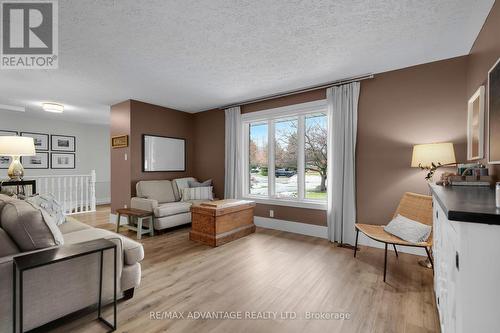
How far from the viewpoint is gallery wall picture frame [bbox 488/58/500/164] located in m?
1.59

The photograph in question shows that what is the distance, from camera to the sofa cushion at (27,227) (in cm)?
153

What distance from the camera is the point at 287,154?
168 inches

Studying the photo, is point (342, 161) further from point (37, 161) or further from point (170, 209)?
point (37, 161)

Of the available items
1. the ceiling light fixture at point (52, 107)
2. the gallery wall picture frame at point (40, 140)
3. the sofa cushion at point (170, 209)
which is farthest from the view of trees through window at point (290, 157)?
the gallery wall picture frame at point (40, 140)

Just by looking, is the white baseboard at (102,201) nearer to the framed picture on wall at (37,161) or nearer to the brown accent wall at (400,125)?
the framed picture on wall at (37,161)

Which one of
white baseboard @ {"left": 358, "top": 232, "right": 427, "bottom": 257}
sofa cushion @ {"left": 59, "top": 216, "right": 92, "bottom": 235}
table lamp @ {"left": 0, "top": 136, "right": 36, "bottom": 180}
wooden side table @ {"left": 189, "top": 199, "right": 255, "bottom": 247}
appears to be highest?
table lamp @ {"left": 0, "top": 136, "right": 36, "bottom": 180}

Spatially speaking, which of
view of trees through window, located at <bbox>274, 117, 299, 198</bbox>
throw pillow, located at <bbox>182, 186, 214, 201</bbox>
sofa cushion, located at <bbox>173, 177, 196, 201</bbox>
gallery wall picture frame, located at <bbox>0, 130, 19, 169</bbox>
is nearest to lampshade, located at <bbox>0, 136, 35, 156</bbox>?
sofa cushion, located at <bbox>173, 177, 196, 201</bbox>

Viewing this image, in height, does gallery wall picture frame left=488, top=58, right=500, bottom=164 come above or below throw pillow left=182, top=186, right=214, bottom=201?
above

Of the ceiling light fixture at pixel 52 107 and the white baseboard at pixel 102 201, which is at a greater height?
the ceiling light fixture at pixel 52 107

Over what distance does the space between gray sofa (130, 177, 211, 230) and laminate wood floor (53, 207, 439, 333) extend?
735 mm

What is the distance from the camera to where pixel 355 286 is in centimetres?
220

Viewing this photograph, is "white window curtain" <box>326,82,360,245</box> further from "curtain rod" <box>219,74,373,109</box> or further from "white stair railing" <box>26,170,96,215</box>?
"white stair railing" <box>26,170,96,215</box>

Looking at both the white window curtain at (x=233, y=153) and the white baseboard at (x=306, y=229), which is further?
the white window curtain at (x=233, y=153)

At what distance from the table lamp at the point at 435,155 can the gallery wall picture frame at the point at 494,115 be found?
743 millimetres
